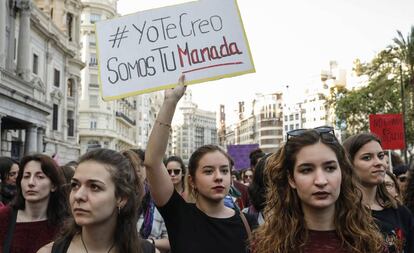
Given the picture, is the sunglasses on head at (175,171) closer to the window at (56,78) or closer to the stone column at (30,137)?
the stone column at (30,137)

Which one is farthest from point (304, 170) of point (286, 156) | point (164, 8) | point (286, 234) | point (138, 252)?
point (164, 8)

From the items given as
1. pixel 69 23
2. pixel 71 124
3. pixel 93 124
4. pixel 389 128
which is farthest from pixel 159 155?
pixel 93 124

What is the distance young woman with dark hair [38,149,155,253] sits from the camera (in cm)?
290

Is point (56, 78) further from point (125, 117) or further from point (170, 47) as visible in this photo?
point (170, 47)

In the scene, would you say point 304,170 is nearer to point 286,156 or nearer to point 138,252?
point 286,156

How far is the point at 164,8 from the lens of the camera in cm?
431

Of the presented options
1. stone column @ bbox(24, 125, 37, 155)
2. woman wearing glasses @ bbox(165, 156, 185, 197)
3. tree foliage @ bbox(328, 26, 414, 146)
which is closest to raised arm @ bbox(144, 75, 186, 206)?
woman wearing glasses @ bbox(165, 156, 185, 197)

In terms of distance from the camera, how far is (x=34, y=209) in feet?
13.8

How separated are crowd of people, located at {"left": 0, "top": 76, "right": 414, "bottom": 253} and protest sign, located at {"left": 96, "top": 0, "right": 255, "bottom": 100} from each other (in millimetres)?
375

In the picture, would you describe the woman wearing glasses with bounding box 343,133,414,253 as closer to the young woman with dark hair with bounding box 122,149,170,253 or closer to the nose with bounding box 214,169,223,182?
the nose with bounding box 214,169,223,182

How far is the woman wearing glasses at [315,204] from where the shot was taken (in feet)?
8.73

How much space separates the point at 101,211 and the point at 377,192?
2320mm

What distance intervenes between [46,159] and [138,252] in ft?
5.69

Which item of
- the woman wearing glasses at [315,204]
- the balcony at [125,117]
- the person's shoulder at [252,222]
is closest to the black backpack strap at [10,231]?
the person's shoulder at [252,222]
